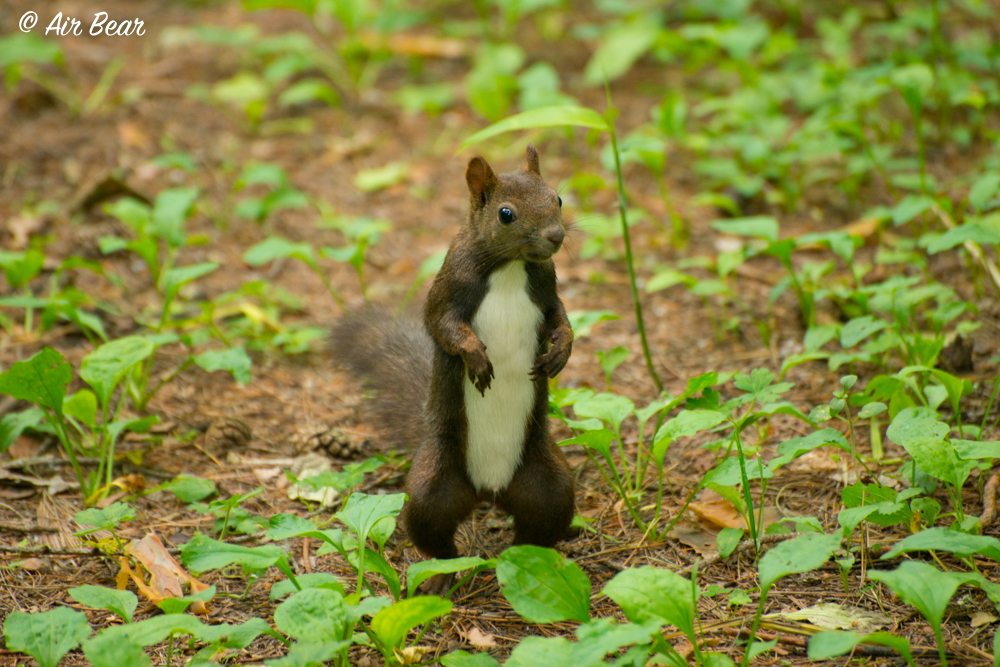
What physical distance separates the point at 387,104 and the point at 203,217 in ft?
6.17

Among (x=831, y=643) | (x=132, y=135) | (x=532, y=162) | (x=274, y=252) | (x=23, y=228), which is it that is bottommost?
(x=831, y=643)

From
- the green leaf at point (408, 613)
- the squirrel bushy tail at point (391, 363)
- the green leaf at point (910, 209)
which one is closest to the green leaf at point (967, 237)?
the green leaf at point (910, 209)

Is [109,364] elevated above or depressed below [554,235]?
below

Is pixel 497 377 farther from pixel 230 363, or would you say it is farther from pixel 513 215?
pixel 230 363

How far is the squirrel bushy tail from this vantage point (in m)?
2.96

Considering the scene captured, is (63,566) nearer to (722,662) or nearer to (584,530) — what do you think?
(584,530)

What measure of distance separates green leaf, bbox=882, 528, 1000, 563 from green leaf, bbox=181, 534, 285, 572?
1.45 m

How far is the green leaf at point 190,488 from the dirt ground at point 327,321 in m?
0.07

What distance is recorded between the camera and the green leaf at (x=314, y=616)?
1.90 metres

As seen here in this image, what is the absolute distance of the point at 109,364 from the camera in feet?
9.32

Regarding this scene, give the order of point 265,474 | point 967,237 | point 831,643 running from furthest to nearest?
point 265,474
point 967,237
point 831,643

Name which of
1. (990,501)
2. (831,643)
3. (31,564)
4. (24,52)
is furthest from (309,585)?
(24,52)

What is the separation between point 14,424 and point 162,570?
0.85 m

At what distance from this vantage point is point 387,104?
6.23 metres
